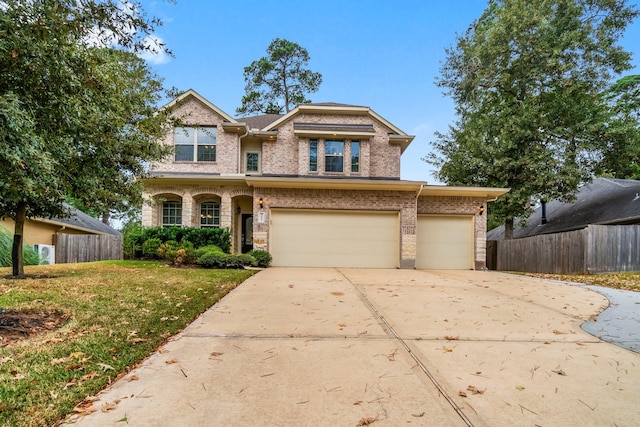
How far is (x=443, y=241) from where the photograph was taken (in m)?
13.4

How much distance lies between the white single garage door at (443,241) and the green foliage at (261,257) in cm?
568

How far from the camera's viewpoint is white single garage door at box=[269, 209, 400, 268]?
1239 centimetres

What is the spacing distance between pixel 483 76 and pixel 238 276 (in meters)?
16.4

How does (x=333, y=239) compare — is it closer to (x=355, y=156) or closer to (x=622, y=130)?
(x=355, y=156)

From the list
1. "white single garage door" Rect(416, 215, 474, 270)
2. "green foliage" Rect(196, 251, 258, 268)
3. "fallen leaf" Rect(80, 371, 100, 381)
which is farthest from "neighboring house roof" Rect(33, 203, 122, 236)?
"fallen leaf" Rect(80, 371, 100, 381)

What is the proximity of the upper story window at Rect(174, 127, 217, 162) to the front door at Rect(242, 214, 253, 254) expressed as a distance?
2.78m

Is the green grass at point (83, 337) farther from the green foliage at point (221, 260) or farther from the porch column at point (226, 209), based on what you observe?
the porch column at point (226, 209)

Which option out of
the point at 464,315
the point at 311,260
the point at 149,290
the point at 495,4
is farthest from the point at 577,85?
the point at 149,290

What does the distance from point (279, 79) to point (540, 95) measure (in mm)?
18649

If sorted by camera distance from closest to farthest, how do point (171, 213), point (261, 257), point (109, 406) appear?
1. point (109, 406)
2. point (261, 257)
3. point (171, 213)

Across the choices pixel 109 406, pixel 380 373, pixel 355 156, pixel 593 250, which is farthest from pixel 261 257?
pixel 593 250

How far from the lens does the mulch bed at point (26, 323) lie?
11.2 feet

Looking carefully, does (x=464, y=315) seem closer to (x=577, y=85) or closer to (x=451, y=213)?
(x=451, y=213)

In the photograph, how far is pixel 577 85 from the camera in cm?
1681
